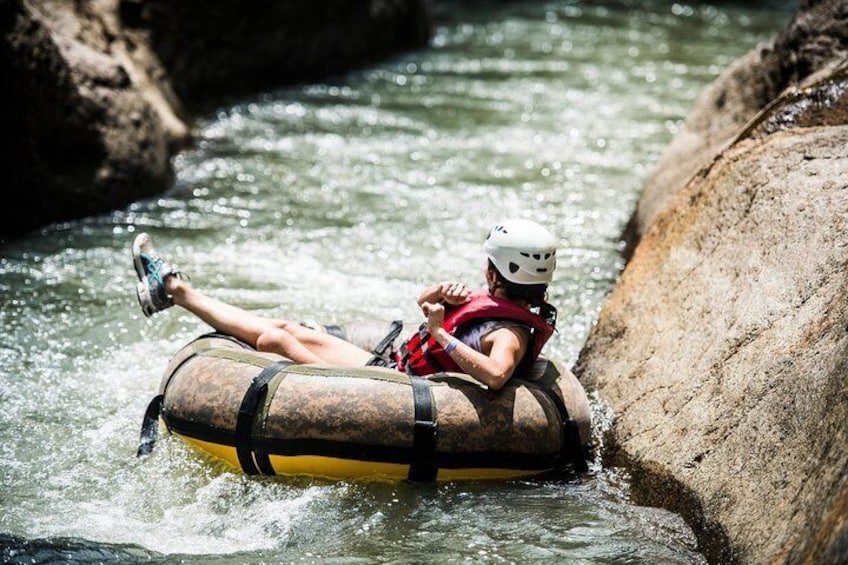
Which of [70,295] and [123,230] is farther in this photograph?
[123,230]

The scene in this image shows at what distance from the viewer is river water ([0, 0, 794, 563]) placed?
492 cm

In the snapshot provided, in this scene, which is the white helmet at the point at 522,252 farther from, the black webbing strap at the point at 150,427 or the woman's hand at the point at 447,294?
the black webbing strap at the point at 150,427

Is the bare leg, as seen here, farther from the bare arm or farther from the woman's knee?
the bare arm

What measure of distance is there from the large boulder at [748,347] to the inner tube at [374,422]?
1.75 ft

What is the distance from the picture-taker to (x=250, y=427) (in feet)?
17.2

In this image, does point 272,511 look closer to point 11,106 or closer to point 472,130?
point 11,106

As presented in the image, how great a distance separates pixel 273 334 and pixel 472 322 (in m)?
1.22

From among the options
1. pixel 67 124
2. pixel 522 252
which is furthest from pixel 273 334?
pixel 67 124

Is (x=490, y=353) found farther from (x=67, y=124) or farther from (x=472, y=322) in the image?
(x=67, y=124)

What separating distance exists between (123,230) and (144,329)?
6.99 feet

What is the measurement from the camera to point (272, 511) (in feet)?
16.8

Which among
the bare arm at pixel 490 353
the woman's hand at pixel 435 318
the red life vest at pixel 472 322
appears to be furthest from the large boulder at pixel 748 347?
the woman's hand at pixel 435 318

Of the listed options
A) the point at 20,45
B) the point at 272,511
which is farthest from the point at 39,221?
the point at 272,511

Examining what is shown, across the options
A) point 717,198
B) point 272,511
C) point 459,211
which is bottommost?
point 272,511
